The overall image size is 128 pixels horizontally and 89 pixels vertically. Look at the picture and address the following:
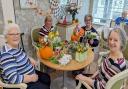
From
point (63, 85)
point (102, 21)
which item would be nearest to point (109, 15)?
point (102, 21)

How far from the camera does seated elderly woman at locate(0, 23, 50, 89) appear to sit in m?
1.51

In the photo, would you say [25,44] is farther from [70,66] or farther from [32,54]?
[70,66]

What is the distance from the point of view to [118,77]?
4.14 ft

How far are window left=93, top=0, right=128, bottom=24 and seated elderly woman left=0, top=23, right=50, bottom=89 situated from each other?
373 centimetres

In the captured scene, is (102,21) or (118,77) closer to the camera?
(118,77)

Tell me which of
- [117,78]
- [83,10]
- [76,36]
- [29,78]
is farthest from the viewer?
[83,10]

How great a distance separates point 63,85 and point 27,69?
0.95 meters

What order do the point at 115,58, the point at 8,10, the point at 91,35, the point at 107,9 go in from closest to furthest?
1. the point at 115,58
2. the point at 8,10
3. the point at 91,35
4. the point at 107,9

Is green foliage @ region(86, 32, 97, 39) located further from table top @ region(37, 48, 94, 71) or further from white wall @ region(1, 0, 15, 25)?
white wall @ region(1, 0, 15, 25)

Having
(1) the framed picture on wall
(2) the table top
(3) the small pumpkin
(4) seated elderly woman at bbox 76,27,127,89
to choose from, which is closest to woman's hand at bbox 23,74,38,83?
(2) the table top

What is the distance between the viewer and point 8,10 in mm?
2502

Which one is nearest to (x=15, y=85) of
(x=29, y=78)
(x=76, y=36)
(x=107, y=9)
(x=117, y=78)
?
(x=29, y=78)

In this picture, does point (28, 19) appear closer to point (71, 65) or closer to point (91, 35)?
point (91, 35)

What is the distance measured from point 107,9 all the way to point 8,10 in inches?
130
